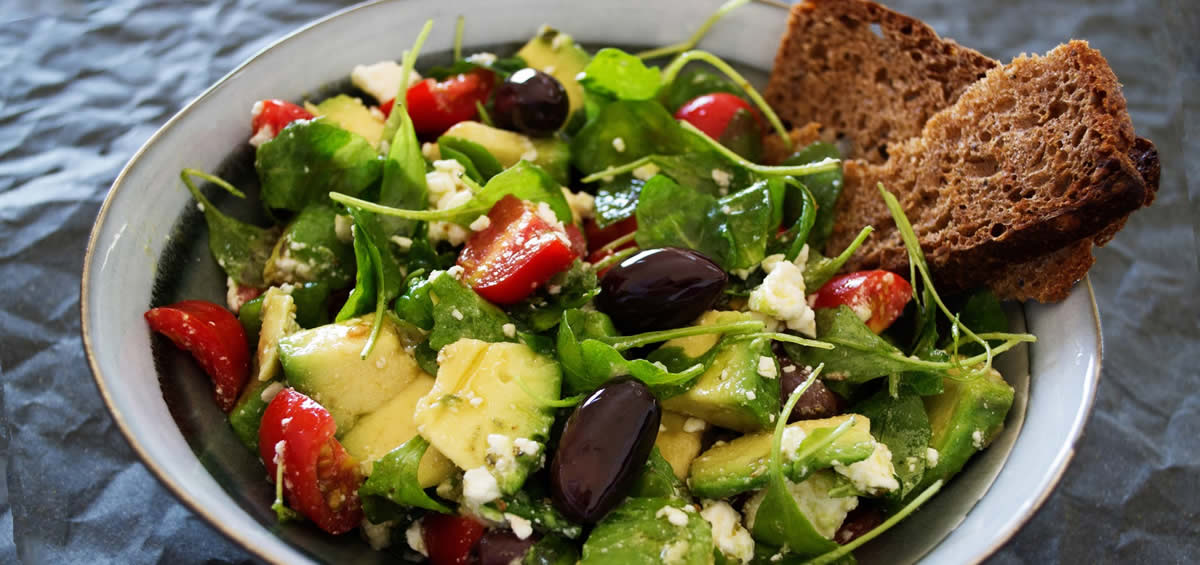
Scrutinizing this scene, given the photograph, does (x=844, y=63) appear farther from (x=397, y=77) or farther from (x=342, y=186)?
(x=342, y=186)

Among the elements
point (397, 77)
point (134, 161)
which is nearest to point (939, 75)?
point (397, 77)

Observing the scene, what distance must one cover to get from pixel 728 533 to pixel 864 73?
1.09 meters

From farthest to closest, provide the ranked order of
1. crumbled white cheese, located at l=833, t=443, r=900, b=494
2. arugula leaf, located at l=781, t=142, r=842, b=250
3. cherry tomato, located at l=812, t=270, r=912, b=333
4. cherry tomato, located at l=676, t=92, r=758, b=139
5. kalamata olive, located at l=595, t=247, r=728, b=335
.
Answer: cherry tomato, located at l=676, t=92, r=758, b=139 < arugula leaf, located at l=781, t=142, r=842, b=250 < cherry tomato, located at l=812, t=270, r=912, b=333 < kalamata olive, located at l=595, t=247, r=728, b=335 < crumbled white cheese, located at l=833, t=443, r=900, b=494

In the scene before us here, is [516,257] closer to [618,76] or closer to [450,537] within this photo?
[450,537]

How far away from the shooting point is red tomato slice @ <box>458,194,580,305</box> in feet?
4.57

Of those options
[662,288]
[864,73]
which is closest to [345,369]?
[662,288]

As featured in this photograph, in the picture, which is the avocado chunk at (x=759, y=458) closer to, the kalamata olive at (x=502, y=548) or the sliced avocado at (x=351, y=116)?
the kalamata olive at (x=502, y=548)

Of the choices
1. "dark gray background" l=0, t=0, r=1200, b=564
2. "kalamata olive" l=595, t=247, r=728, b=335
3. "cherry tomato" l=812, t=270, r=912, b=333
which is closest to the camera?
"kalamata olive" l=595, t=247, r=728, b=335

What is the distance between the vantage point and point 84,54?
2.27 metres

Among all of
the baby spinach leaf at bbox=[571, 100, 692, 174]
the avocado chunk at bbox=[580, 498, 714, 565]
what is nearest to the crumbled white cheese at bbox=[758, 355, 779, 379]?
the avocado chunk at bbox=[580, 498, 714, 565]

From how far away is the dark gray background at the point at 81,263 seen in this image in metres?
1.62

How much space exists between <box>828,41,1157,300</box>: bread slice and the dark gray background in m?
0.50

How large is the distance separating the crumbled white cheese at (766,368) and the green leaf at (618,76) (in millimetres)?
703

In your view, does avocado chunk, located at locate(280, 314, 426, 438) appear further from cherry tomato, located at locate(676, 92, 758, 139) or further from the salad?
cherry tomato, located at locate(676, 92, 758, 139)
